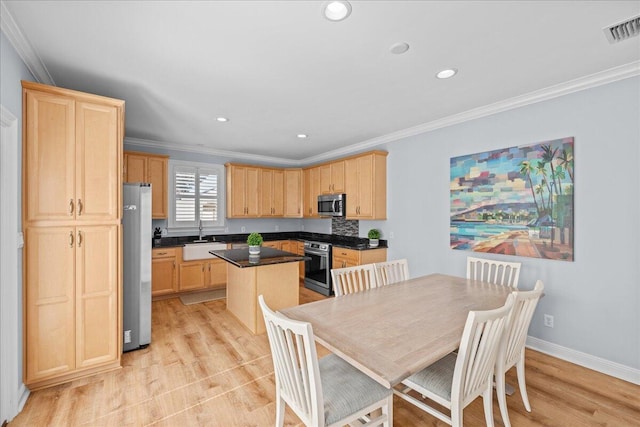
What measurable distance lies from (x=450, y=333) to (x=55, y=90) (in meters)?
3.28

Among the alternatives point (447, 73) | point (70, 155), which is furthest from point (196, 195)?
point (447, 73)

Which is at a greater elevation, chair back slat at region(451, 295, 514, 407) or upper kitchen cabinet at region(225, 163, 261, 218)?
upper kitchen cabinet at region(225, 163, 261, 218)

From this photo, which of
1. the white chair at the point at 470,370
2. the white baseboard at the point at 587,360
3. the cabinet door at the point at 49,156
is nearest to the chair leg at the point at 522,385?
the white chair at the point at 470,370

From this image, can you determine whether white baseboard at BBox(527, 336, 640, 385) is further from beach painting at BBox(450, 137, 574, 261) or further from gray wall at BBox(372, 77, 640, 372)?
beach painting at BBox(450, 137, 574, 261)

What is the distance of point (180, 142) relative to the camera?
16.1 ft

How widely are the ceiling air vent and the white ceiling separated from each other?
50 millimetres

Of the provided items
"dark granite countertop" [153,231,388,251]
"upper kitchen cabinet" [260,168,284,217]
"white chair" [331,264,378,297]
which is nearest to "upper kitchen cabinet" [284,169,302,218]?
"upper kitchen cabinet" [260,168,284,217]

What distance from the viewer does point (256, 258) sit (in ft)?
10.9

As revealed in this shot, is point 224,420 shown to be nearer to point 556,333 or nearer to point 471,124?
point 556,333

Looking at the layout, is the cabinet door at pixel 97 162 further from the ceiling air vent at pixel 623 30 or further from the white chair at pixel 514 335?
the ceiling air vent at pixel 623 30

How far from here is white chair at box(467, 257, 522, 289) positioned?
104 inches

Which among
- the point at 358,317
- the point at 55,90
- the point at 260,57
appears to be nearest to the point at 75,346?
the point at 55,90

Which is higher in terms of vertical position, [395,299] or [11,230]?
[11,230]

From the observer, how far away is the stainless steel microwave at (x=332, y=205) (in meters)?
5.00
